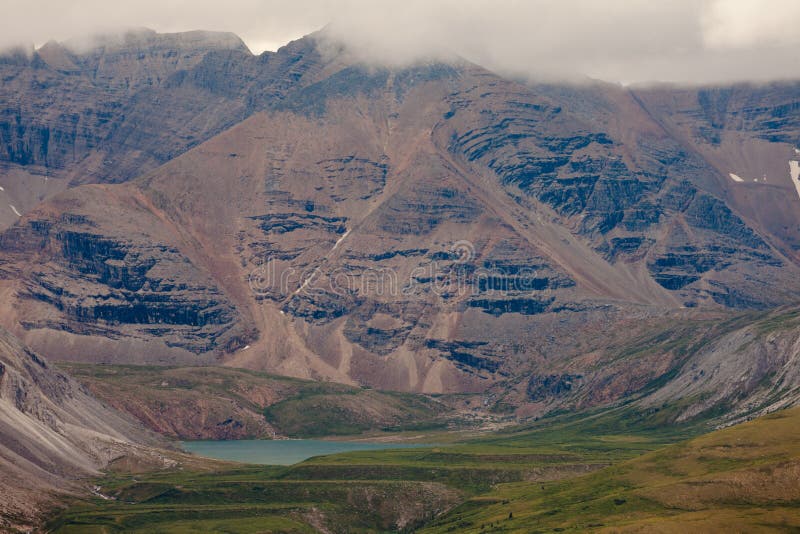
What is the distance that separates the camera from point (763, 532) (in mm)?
196750

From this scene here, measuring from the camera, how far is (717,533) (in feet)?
655

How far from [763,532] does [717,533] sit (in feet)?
20.5
